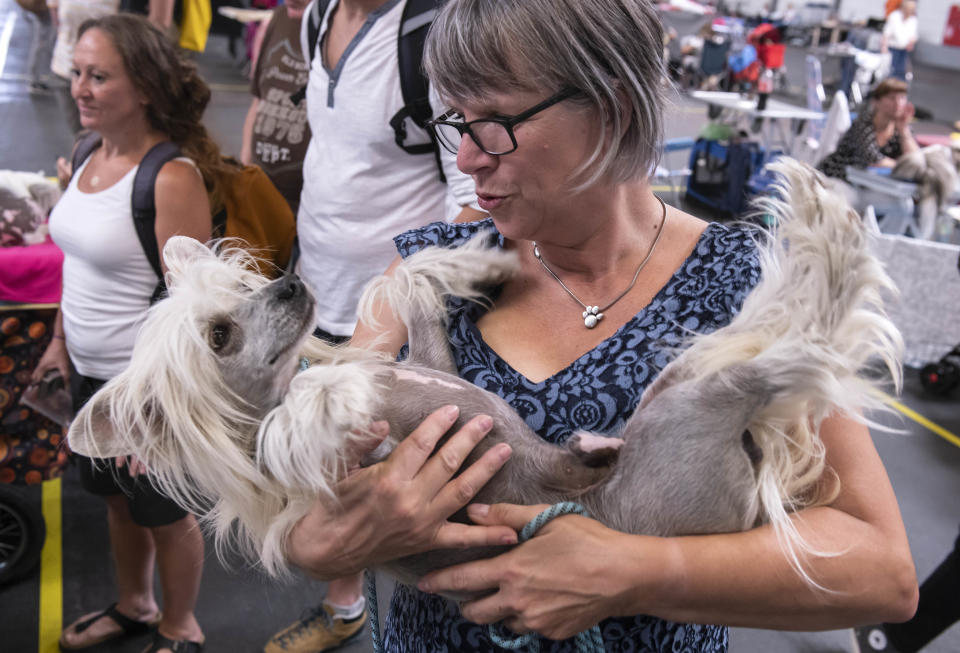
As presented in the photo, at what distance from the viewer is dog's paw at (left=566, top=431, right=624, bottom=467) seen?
0.98 metres

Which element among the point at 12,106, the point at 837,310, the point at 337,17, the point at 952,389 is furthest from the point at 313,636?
the point at 12,106

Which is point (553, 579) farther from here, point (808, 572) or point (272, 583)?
point (272, 583)

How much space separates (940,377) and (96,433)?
4728 millimetres

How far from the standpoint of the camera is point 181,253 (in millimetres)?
1396

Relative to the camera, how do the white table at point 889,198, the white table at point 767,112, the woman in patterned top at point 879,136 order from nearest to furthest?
the white table at point 889,198, the woman in patterned top at point 879,136, the white table at point 767,112

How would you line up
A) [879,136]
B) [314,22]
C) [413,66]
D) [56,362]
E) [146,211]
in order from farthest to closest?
[879,136] < [56,362] < [314,22] < [146,211] < [413,66]

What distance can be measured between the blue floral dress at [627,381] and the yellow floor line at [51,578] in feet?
6.36

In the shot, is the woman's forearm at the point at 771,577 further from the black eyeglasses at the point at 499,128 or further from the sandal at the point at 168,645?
the sandal at the point at 168,645

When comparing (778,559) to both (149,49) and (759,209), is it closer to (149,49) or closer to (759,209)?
Result: (759,209)

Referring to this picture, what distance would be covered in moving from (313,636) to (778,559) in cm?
195

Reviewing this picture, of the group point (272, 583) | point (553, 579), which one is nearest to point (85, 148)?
point (272, 583)

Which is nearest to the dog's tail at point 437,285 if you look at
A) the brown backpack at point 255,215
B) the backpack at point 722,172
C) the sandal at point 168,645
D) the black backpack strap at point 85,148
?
the brown backpack at point 255,215

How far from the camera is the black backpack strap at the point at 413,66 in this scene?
5.56 ft

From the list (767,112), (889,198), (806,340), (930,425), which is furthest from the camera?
(767,112)
